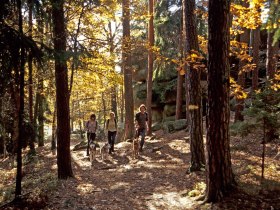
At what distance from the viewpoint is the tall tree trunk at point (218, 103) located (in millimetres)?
Answer: 6316

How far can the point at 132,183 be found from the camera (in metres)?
9.61

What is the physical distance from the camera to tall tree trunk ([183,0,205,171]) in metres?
9.01

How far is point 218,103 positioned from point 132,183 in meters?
4.50

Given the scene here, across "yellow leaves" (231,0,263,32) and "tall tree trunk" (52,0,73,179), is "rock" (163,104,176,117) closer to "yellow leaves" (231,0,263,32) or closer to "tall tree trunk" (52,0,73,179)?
"tall tree trunk" (52,0,73,179)

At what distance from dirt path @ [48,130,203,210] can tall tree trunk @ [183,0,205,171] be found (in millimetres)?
694

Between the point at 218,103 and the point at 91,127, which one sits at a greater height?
the point at 218,103

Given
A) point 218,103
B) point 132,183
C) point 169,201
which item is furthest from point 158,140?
point 218,103

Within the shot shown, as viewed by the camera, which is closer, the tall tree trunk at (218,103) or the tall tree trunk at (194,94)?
the tall tree trunk at (218,103)

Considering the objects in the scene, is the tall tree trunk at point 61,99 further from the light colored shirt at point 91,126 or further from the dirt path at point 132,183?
the light colored shirt at point 91,126

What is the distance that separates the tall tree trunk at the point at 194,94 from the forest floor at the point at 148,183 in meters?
0.58

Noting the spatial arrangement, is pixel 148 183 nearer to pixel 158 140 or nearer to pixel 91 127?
pixel 91 127

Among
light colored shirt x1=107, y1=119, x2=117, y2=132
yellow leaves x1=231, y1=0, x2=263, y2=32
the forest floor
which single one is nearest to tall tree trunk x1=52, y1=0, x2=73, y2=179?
the forest floor

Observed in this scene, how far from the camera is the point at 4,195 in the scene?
8734 mm

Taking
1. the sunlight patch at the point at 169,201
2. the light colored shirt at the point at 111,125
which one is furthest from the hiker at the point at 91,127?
the sunlight patch at the point at 169,201
